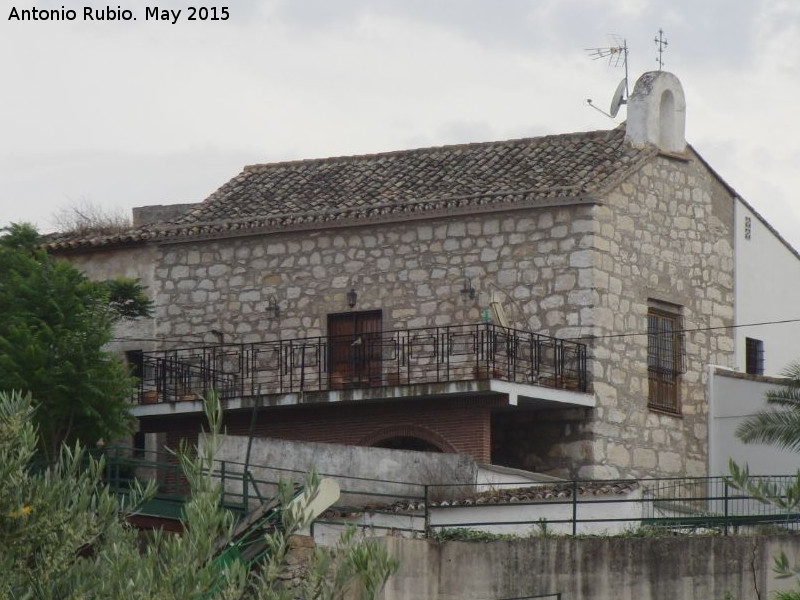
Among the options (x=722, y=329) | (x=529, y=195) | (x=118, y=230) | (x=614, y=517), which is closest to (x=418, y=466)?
(x=614, y=517)

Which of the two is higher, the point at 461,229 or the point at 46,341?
the point at 461,229

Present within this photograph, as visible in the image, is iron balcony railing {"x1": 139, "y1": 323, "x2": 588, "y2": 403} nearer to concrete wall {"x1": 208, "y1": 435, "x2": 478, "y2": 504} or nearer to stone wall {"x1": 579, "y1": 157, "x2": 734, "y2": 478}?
stone wall {"x1": 579, "y1": 157, "x2": 734, "y2": 478}

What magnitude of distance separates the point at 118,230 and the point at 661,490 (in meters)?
11.3

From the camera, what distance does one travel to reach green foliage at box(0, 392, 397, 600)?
55.5ft

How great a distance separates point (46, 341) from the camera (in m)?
31.0

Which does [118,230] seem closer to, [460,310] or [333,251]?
[333,251]

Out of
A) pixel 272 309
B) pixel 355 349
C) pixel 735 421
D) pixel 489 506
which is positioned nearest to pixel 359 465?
pixel 489 506

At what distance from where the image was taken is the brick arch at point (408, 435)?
109ft

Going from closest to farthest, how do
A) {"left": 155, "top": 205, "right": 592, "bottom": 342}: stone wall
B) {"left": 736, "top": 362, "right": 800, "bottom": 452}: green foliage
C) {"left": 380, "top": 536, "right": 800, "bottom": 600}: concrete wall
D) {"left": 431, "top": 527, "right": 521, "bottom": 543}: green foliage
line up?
{"left": 380, "top": 536, "right": 800, "bottom": 600}: concrete wall < {"left": 431, "top": 527, "right": 521, "bottom": 543}: green foliage < {"left": 736, "top": 362, "right": 800, "bottom": 452}: green foliage < {"left": 155, "top": 205, "right": 592, "bottom": 342}: stone wall

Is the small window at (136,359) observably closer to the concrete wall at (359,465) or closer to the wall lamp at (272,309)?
the wall lamp at (272,309)

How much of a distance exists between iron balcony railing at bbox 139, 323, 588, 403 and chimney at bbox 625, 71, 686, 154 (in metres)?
4.05

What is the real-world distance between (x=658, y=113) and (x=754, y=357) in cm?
475

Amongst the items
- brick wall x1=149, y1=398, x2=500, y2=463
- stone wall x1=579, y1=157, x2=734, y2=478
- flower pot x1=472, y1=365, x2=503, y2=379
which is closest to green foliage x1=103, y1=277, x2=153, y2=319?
brick wall x1=149, y1=398, x2=500, y2=463

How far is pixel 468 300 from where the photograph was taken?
34.5m
